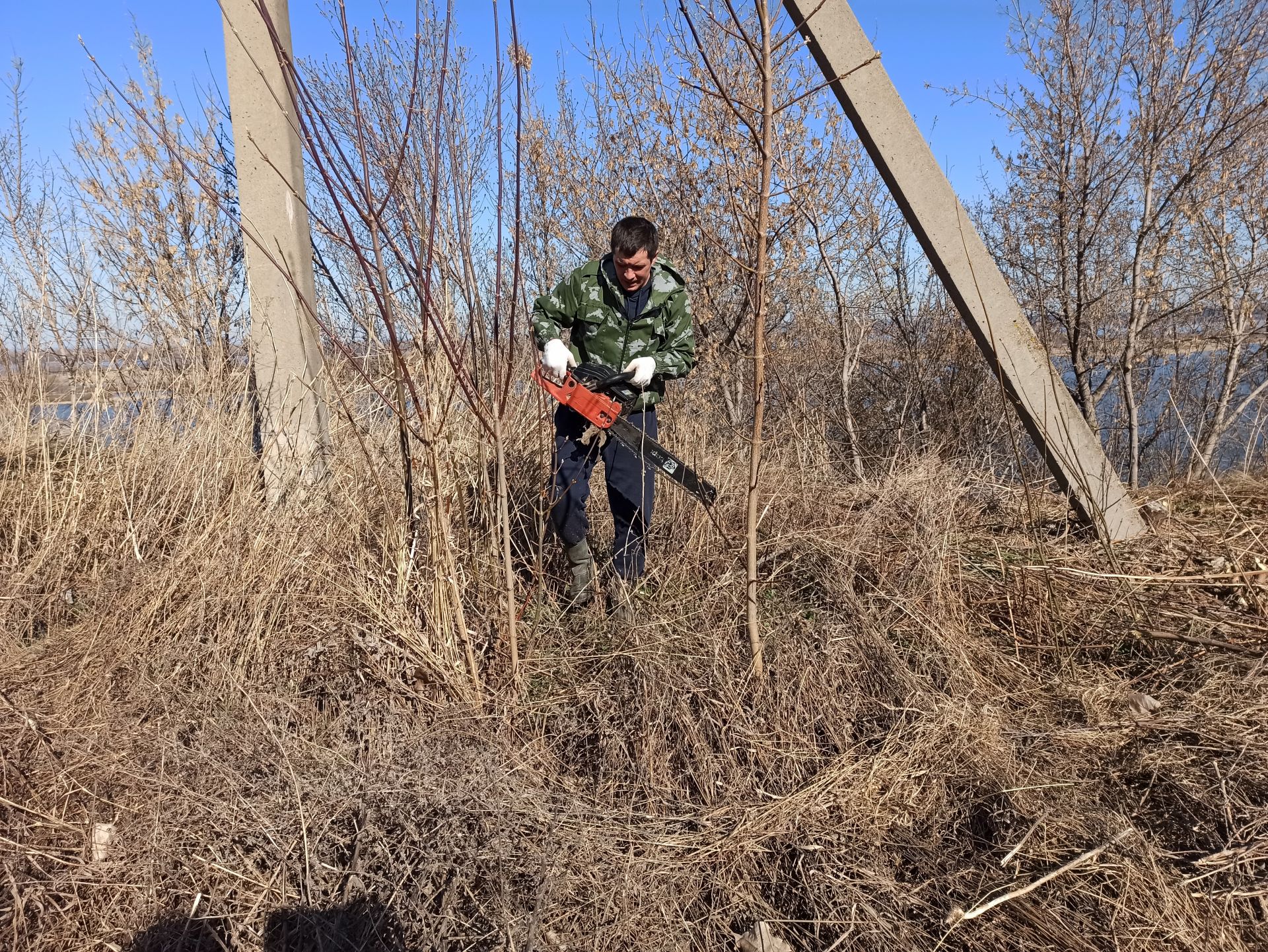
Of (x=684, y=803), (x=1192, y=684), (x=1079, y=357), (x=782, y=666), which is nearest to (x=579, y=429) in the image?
(x=782, y=666)

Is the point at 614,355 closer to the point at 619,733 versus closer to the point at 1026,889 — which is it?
the point at 619,733

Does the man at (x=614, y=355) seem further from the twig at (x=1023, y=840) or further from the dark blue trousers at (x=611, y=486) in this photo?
the twig at (x=1023, y=840)

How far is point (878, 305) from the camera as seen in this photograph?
7152mm

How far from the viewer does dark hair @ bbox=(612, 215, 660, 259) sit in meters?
2.87

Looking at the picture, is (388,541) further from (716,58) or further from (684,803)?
(716,58)

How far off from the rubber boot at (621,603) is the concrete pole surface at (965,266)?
164 cm

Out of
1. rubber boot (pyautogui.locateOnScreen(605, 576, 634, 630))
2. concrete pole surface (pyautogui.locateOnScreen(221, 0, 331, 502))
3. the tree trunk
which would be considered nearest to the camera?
the tree trunk

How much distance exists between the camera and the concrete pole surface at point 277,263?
11.1 feet

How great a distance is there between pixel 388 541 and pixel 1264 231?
7.09 metres

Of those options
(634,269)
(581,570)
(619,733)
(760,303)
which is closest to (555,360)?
(634,269)

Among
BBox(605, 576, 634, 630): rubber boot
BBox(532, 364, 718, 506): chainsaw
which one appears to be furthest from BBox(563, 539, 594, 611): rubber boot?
BBox(532, 364, 718, 506): chainsaw

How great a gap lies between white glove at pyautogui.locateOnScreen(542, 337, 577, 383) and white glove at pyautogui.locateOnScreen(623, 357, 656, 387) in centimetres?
25

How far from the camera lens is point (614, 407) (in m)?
2.83

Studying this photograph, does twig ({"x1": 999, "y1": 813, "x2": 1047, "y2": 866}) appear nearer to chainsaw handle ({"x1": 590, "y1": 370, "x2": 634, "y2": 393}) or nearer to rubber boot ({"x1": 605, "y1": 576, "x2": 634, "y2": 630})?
rubber boot ({"x1": 605, "y1": 576, "x2": 634, "y2": 630})
